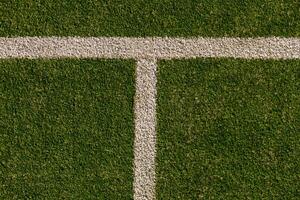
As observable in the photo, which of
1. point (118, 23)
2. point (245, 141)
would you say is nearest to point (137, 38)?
point (118, 23)

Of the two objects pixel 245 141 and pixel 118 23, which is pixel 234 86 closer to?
pixel 245 141

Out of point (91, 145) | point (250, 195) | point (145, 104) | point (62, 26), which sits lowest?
point (250, 195)

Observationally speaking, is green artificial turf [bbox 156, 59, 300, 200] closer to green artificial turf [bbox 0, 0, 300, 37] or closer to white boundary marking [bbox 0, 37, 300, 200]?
white boundary marking [bbox 0, 37, 300, 200]

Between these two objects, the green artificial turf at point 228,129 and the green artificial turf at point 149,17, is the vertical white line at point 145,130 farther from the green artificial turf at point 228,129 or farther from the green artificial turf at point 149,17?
the green artificial turf at point 149,17

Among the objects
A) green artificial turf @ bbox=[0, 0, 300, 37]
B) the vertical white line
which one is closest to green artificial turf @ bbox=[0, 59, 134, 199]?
the vertical white line

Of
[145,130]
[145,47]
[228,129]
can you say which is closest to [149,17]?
[145,47]

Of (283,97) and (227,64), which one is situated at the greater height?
(227,64)
